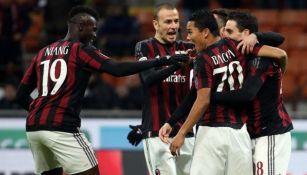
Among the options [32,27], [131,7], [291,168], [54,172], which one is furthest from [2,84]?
[54,172]

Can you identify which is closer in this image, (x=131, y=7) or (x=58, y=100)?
(x=58, y=100)

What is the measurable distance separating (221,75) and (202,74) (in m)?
0.16

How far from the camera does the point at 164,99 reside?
7.59 metres

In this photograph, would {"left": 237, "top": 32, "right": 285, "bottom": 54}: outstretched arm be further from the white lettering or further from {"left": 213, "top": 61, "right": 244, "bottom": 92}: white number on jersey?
the white lettering

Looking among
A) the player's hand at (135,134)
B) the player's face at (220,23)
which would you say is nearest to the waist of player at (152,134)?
the player's hand at (135,134)

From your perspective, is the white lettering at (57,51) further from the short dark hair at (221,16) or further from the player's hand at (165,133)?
the short dark hair at (221,16)

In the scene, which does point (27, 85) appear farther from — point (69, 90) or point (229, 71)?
point (229, 71)

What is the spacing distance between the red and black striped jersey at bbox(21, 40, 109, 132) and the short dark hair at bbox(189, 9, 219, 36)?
83 centimetres

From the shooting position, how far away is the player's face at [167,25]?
25.0 ft

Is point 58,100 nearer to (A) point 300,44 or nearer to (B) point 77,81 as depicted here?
(B) point 77,81

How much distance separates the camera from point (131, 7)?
14.7 meters

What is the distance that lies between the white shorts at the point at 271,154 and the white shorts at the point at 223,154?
11 centimetres

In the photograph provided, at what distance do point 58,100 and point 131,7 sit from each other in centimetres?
784

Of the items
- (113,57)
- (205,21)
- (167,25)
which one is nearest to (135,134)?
(167,25)
